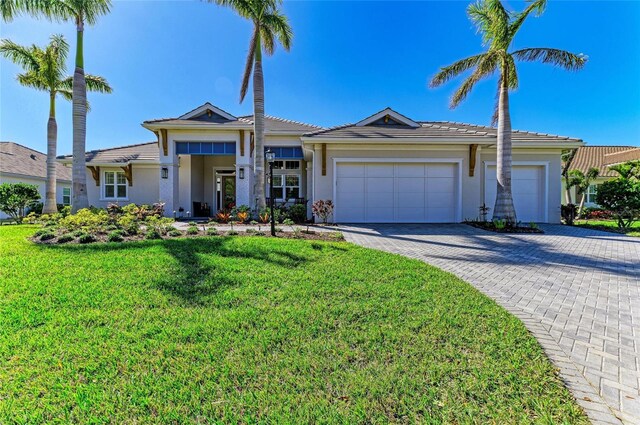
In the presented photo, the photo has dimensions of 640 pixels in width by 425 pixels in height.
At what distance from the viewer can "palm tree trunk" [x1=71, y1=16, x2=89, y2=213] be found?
1116 centimetres

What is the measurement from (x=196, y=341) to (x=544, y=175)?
16.2 metres

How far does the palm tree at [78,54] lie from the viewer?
1089 centimetres

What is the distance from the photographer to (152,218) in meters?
8.35

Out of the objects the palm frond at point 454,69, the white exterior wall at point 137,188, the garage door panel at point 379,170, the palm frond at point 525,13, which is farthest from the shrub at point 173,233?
the palm frond at point 525,13

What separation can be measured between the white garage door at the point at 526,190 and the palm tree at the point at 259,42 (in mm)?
11012

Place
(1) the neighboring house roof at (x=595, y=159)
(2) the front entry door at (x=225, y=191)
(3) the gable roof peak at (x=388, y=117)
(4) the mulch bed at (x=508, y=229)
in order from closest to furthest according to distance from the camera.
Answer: (4) the mulch bed at (x=508, y=229), (3) the gable roof peak at (x=388, y=117), (2) the front entry door at (x=225, y=191), (1) the neighboring house roof at (x=595, y=159)

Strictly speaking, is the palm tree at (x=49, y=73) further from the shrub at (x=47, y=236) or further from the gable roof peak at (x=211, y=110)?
the shrub at (x=47, y=236)

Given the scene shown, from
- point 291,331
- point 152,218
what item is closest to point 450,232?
point 291,331

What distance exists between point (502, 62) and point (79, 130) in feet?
57.0

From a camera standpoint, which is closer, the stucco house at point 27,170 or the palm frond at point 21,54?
the palm frond at point 21,54

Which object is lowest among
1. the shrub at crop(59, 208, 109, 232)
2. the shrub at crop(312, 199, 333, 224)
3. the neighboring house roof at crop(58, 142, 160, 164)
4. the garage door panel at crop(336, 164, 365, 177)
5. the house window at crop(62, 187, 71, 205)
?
the shrub at crop(59, 208, 109, 232)

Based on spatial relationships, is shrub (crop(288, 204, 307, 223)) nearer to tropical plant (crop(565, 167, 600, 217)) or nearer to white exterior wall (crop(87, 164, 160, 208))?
white exterior wall (crop(87, 164, 160, 208))

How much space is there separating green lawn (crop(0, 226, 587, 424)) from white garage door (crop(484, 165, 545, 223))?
11375mm

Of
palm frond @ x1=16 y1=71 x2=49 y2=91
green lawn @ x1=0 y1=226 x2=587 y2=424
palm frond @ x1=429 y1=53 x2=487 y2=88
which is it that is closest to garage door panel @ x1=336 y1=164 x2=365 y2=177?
palm frond @ x1=429 y1=53 x2=487 y2=88
